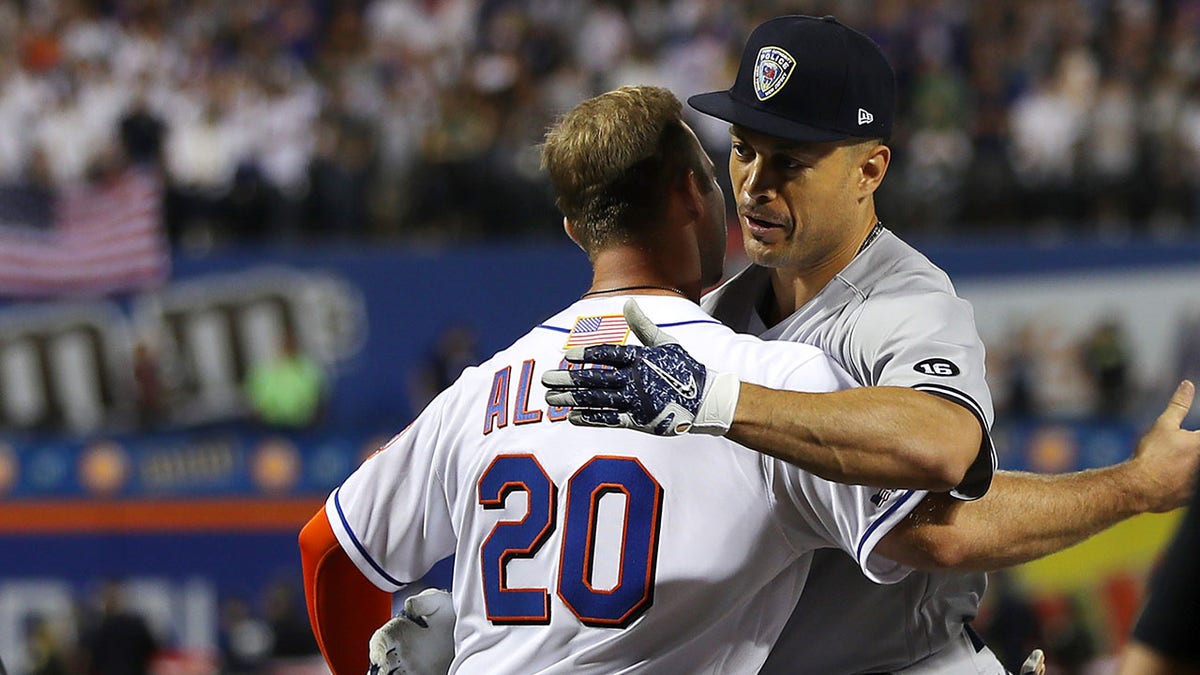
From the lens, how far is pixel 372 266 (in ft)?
48.8

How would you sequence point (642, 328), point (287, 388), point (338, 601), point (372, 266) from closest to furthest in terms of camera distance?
point (642, 328), point (338, 601), point (287, 388), point (372, 266)

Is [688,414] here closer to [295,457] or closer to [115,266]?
[295,457]

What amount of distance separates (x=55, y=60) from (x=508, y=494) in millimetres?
14111

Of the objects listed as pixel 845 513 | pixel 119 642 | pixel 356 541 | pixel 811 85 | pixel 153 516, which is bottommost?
pixel 119 642

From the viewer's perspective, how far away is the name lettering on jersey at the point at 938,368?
2.99 metres

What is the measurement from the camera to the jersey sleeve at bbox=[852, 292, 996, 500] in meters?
2.97

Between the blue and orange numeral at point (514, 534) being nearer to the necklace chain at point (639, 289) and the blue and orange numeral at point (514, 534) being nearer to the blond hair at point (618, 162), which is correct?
the necklace chain at point (639, 289)

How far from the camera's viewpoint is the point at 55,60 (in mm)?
16062

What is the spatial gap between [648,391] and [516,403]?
0.51m

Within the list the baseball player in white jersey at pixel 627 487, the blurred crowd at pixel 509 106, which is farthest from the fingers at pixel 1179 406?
the blurred crowd at pixel 509 106

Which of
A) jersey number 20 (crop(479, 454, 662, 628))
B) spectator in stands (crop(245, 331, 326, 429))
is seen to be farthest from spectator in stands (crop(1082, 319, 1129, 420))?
jersey number 20 (crop(479, 454, 662, 628))

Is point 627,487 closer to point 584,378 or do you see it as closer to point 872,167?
point 584,378

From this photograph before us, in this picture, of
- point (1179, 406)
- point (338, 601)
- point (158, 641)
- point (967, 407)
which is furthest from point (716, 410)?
point (158, 641)

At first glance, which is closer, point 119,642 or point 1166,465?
point 1166,465
